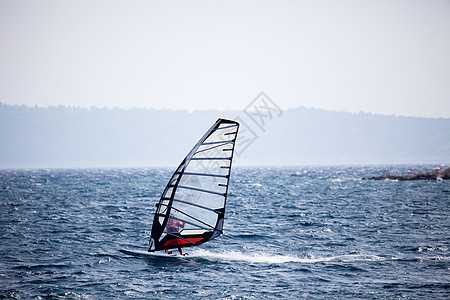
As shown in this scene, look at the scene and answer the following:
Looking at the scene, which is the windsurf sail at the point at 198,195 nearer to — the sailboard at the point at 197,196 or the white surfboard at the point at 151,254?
the sailboard at the point at 197,196

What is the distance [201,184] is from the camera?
17.4 meters

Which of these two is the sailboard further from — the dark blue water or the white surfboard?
the dark blue water

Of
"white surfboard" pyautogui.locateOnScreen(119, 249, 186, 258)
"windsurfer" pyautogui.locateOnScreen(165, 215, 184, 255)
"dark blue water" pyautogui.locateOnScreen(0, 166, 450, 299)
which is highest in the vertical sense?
"windsurfer" pyautogui.locateOnScreen(165, 215, 184, 255)

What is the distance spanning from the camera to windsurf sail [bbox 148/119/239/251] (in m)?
16.9

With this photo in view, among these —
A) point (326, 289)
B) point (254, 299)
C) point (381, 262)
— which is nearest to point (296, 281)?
point (326, 289)

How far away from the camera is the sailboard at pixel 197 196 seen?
16875 millimetres

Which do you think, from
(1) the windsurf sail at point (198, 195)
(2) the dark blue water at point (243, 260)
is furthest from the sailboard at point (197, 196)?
(2) the dark blue water at point (243, 260)

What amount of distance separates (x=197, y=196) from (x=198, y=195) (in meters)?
0.06

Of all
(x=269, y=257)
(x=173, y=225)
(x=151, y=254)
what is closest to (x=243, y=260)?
(x=269, y=257)

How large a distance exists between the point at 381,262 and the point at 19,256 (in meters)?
15.6

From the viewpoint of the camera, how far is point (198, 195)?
17766 mm

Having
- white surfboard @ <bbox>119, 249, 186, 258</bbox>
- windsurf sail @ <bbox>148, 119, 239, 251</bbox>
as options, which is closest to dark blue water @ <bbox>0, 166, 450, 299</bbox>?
white surfboard @ <bbox>119, 249, 186, 258</bbox>

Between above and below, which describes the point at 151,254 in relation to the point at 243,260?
above

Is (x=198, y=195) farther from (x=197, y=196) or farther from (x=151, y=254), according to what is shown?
(x=151, y=254)
